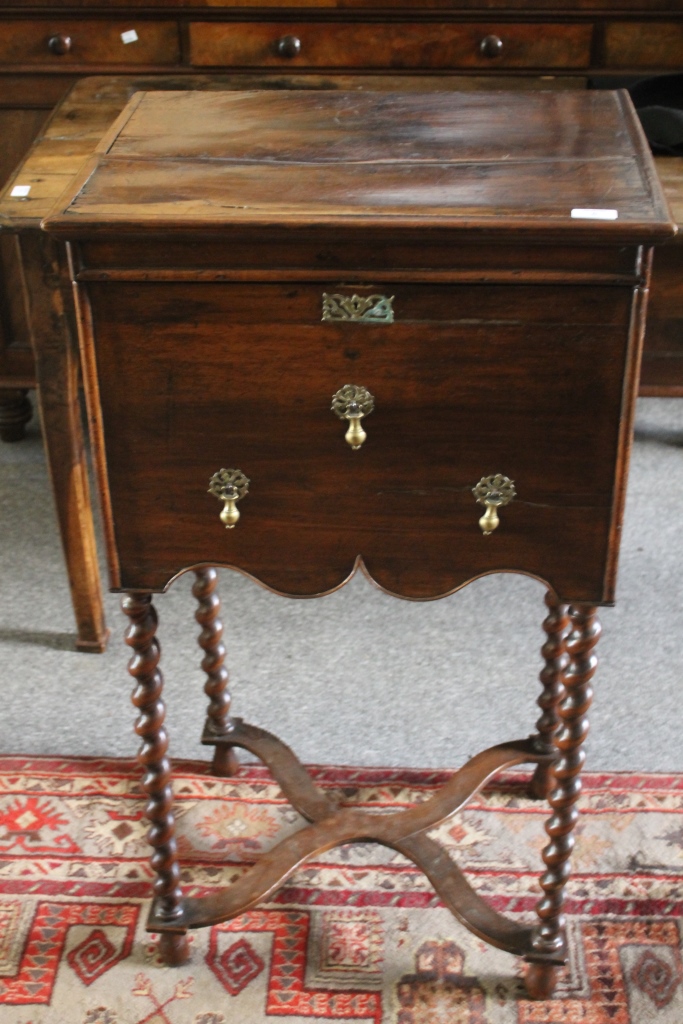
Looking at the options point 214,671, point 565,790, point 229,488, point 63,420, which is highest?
point 229,488

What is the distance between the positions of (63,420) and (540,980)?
3.89 feet

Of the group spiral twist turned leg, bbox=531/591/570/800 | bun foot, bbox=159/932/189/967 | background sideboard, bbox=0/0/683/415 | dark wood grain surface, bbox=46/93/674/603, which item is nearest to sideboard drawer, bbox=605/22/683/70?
background sideboard, bbox=0/0/683/415

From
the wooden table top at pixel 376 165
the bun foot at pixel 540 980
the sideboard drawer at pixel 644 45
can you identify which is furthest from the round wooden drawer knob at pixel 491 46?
the bun foot at pixel 540 980

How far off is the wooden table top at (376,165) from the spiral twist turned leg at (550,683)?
651 mm

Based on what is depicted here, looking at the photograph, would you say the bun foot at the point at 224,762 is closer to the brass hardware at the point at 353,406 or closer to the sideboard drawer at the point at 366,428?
the sideboard drawer at the point at 366,428

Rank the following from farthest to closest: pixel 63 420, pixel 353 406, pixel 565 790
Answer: pixel 63 420
pixel 565 790
pixel 353 406

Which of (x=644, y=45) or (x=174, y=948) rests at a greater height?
(x=644, y=45)

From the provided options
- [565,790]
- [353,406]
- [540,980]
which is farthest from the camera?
[540,980]

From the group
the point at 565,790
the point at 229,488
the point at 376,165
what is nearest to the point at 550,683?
the point at 565,790

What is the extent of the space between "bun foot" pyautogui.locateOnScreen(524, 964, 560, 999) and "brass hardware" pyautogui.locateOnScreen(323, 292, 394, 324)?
0.94 m

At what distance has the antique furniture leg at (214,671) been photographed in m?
1.84

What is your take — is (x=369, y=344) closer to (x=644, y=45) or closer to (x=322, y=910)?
(x=322, y=910)

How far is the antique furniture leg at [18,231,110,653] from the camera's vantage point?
6.36ft

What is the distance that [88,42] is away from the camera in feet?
8.25
